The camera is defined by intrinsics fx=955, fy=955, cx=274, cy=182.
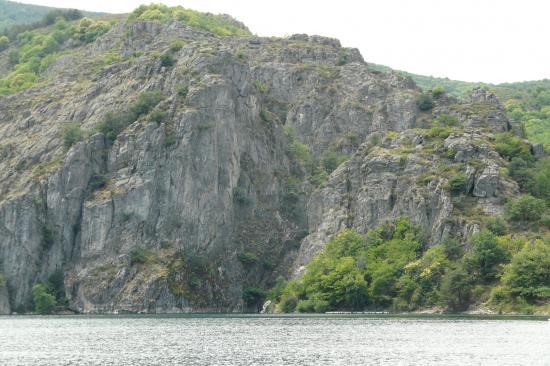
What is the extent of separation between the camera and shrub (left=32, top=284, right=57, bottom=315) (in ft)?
633

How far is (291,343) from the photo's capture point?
4013 inches

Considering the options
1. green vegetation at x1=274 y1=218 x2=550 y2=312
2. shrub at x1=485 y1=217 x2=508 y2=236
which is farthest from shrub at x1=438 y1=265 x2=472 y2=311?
shrub at x1=485 y1=217 x2=508 y2=236

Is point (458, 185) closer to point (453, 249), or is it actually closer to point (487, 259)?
point (453, 249)

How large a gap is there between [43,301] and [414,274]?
7513 cm

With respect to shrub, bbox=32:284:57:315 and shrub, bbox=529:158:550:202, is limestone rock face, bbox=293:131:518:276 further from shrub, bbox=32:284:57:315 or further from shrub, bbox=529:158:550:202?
shrub, bbox=32:284:57:315

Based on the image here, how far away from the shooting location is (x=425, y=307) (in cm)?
16525

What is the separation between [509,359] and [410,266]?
305ft

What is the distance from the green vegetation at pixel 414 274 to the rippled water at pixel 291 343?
66.0 ft

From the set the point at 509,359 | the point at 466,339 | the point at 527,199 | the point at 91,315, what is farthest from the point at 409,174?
the point at 509,359

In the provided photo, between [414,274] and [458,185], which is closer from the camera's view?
[414,274]

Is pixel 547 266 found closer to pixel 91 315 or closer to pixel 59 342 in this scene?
pixel 59 342

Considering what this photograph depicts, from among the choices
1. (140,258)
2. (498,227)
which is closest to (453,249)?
(498,227)

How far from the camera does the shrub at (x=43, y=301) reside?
633 feet

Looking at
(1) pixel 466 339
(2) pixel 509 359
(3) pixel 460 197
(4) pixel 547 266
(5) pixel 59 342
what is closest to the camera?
(2) pixel 509 359
